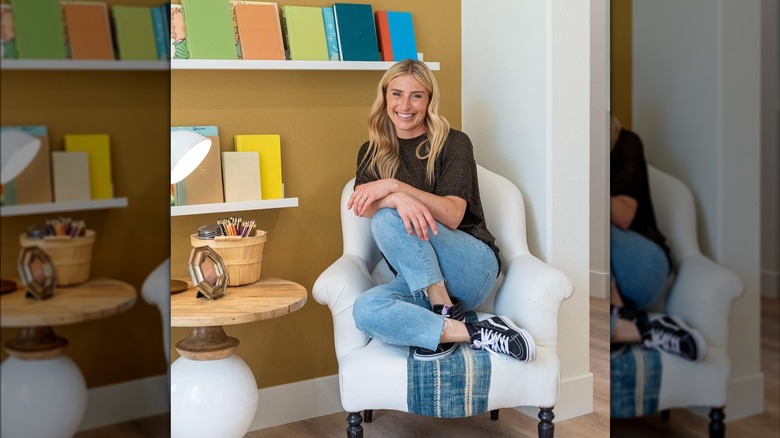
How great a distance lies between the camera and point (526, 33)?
7.46 feet

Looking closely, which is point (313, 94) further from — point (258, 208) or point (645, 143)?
point (645, 143)

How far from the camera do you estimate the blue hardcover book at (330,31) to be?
2.26 meters

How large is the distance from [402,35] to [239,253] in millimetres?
885

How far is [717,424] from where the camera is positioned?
0.43 feet

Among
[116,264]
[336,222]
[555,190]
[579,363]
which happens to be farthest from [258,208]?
[116,264]

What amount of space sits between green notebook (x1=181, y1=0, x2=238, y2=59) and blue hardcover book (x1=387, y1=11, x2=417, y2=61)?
520 mm

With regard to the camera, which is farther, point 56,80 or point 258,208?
point 258,208

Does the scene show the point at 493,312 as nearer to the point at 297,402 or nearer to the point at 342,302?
the point at 342,302

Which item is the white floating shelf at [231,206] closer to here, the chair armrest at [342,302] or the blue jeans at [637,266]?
the chair armrest at [342,302]

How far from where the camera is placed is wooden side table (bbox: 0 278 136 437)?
Answer: 0.13 m

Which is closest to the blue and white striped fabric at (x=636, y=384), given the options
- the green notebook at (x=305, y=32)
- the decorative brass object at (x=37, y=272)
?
the decorative brass object at (x=37, y=272)

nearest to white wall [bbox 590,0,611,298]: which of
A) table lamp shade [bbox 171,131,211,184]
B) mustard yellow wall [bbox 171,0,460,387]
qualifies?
table lamp shade [bbox 171,131,211,184]

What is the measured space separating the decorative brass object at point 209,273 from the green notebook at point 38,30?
5.81 feet

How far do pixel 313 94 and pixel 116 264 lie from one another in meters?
2.22
